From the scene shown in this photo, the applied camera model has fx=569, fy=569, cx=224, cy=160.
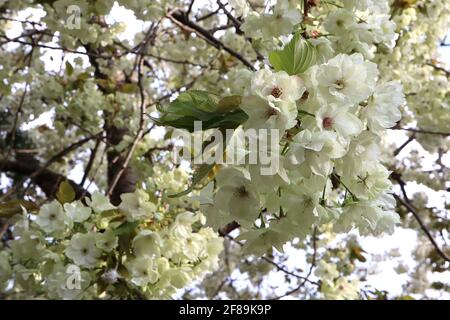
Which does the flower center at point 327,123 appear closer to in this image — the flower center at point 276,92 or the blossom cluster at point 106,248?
the flower center at point 276,92

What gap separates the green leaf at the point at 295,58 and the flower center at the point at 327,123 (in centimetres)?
12

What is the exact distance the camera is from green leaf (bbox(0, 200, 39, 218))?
1.97 meters

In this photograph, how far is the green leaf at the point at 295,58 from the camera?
108 cm

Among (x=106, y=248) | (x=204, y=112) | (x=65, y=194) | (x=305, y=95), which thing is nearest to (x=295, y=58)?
(x=305, y=95)

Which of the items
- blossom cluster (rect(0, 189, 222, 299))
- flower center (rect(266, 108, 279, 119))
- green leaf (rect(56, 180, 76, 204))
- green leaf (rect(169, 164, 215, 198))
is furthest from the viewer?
green leaf (rect(56, 180, 76, 204))

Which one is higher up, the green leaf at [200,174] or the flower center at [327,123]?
the flower center at [327,123]

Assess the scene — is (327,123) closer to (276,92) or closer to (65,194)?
(276,92)

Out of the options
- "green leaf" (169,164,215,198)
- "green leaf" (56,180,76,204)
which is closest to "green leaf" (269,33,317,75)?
"green leaf" (169,164,215,198)

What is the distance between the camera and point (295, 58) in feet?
Answer: 3.54

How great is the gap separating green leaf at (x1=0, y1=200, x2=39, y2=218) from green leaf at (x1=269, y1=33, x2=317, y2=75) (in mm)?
1247

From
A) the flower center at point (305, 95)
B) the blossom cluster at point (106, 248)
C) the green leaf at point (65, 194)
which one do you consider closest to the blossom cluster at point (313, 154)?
the flower center at point (305, 95)

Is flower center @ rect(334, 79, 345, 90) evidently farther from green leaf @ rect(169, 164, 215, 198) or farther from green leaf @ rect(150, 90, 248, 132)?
green leaf @ rect(169, 164, 215, 198)

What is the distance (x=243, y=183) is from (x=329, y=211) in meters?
0.21
